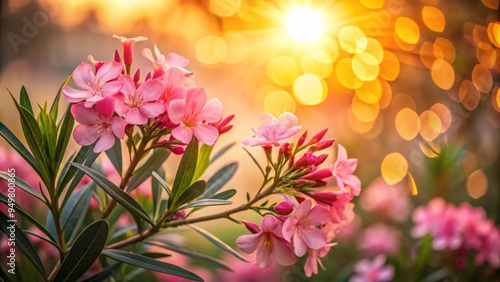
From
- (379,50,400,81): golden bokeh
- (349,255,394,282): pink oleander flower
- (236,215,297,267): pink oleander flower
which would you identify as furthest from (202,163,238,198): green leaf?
(379,50,400,81): golden bokeh

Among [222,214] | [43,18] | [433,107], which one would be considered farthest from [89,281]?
[433,107]

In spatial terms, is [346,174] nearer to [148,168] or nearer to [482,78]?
[148,168]

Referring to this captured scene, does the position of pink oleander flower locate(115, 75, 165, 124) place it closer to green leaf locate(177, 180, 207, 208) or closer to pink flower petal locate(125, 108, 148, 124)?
pink flower petal locate(125, 108, 148, 124)

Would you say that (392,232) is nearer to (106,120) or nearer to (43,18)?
(43,18)

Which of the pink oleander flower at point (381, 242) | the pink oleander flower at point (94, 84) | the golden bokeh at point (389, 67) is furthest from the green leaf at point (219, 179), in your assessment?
the golden bokeh at point (389, 67)

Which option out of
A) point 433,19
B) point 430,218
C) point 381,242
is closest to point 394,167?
point 433,19
